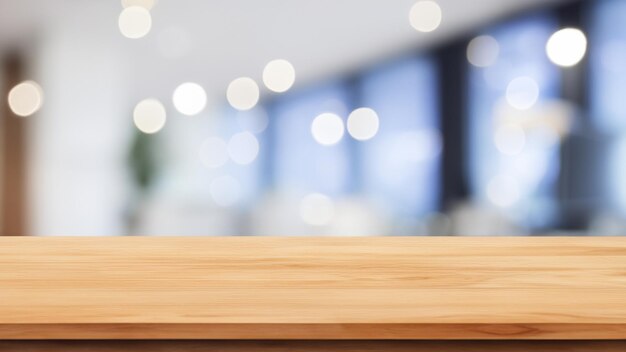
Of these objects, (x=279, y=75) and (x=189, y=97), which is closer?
(x=189, y=97)

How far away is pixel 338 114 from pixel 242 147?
33.2 inches

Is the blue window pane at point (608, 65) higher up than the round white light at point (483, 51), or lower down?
lower down

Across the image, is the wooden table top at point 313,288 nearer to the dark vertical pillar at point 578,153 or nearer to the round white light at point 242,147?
the dark vertical pillar at point 578,153

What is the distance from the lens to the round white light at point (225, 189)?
498 centimetres

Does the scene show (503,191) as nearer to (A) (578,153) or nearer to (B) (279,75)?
(A) (578,153)

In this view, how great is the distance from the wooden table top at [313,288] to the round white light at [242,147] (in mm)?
4964

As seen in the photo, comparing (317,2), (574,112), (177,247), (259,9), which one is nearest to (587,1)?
(574,112)

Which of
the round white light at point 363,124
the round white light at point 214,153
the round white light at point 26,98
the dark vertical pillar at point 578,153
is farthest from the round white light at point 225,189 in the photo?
the dark vertical pillar at point 578,153

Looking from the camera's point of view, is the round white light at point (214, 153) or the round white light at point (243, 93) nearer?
the round white light at point (214, 153)

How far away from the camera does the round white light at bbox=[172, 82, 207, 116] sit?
484 centimetres

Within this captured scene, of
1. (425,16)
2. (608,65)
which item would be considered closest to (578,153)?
(608,65)

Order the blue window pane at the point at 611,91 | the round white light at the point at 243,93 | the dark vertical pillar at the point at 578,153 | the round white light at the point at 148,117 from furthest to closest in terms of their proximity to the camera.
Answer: the round white light at the point at 243,93 < the round white light at the point at 148,117 < the dark vertical pillar at the point at 578,153 < the blue window pane at the point at 611,91

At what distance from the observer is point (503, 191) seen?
12.3 ft

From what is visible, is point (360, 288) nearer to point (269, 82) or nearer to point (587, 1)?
point (587, 1)
